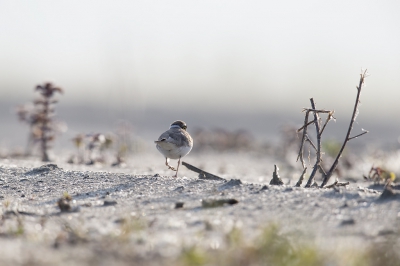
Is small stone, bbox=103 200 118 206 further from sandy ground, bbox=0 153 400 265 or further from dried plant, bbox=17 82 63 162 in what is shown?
dried plant, bbox=17 82 63 162

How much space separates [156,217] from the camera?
15.3 feet

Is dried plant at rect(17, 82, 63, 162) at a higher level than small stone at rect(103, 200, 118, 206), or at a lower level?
lower

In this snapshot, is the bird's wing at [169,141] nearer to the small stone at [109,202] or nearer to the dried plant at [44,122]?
the small stone at [109,202]

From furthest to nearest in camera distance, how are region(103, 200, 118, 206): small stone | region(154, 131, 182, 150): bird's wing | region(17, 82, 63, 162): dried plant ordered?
region(17, 82, 63, 162): dried plant, region(154, 131, 182, 150): bird's wing, region(103, 200, 118, 206): small stone

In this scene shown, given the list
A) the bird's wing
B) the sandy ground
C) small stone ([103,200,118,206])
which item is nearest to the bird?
the bird's wing

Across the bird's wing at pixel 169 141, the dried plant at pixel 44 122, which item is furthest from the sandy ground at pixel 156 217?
the dried plant at pixel 44 122

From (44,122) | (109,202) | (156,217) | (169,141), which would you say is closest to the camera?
(156,217)

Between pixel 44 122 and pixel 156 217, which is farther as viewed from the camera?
pixel 44 122

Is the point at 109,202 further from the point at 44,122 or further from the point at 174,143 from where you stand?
the point at 44,122

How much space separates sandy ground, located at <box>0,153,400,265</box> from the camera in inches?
147

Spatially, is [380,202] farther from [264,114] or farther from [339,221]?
[264,114]

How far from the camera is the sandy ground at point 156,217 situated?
12.3 ft

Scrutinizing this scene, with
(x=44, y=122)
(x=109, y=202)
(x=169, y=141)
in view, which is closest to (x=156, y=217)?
(x=109, y=202)

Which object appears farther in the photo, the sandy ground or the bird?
the bird
